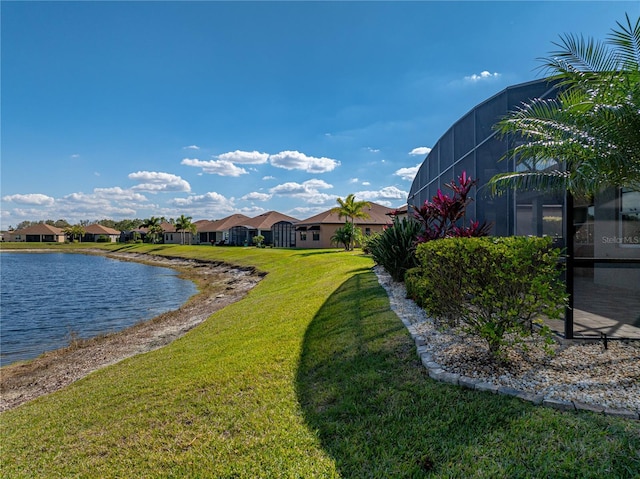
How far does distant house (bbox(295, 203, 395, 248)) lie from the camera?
39.0m

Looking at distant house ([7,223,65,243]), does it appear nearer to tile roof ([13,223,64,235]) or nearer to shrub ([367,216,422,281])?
tile roof ([13,223,64,235])

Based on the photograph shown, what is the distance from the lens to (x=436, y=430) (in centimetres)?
307

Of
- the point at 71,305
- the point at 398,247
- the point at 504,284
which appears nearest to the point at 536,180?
the point at 504,284

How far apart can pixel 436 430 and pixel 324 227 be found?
3609cm

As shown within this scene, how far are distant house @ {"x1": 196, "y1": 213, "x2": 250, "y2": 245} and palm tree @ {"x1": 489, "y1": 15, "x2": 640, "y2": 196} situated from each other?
52765 mm

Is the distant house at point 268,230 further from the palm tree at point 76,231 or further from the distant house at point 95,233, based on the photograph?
the palm tree at point 76,231

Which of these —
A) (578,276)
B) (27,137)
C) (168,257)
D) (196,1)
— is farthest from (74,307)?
(168,257)

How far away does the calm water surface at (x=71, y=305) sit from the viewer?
12.4m

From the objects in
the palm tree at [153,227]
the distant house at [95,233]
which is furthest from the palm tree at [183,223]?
the distant house at [95,233]

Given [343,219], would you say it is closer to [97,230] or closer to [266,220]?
[266,220]

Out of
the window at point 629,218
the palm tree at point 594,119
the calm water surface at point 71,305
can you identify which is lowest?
the calm water surface at point 71,305

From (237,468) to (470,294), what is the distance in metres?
3.24

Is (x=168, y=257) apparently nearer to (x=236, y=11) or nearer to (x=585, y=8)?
(x=236, y=11)

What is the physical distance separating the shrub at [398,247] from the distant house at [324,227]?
27.4 meters
